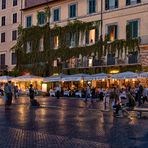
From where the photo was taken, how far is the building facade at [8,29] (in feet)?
228

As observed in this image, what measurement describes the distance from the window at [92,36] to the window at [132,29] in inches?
206

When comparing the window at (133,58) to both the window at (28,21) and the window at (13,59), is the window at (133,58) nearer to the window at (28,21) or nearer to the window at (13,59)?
the window at (28,21)

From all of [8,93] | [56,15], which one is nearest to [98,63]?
[56,15]

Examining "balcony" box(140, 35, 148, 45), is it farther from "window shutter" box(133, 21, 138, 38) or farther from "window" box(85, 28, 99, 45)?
"window" box(85, 28, 99, 45)

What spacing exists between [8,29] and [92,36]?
20.4m

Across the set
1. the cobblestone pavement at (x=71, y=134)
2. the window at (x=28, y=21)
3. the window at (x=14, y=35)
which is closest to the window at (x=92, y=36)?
the window at (x=28, y=21)

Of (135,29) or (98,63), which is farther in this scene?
(98,63)

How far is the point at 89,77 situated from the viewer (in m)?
49.2

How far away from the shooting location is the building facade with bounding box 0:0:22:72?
2731 inches

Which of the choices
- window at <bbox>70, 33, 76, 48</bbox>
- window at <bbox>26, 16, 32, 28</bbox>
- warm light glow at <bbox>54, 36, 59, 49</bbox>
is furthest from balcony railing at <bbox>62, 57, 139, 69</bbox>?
window at <bbox>26, 16, 32, 28</bbox>

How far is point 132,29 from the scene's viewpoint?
4997 centimetres

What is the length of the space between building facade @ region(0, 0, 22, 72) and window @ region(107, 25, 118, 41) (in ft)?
63.3

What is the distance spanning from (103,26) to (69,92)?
849 cm

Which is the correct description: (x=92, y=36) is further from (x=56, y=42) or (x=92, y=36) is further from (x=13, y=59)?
(x=13, y=59)
